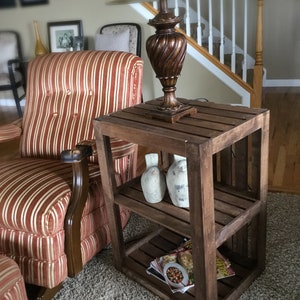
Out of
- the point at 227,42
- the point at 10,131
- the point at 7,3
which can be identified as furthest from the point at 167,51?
the point at 7,3

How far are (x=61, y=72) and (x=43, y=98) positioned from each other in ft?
0.54

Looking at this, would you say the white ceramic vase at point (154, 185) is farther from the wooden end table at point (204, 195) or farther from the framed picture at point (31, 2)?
the framed picture at point (31, 2)

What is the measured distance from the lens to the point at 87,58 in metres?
1.80

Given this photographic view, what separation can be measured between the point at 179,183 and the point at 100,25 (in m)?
2.83

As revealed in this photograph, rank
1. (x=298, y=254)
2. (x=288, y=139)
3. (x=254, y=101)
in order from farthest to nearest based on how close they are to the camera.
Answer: (x=254, y=101)
(x=288, y=139)
(x=298, y=254)

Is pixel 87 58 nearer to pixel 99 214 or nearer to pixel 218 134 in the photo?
pixel 99 214

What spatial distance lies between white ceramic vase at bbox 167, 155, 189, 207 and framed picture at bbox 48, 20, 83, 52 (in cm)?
281

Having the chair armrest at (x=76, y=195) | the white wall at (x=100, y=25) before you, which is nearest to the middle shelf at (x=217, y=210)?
the chair armrest at (x=76, y=195)

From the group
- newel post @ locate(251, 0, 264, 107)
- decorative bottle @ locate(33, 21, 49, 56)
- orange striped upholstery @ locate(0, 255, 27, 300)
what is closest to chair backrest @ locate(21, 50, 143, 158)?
orange striped upholstery @ locate(0, 255, 27, 300)

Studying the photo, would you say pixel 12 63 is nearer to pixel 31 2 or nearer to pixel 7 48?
pixel 7 48

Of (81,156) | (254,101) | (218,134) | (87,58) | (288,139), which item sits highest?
(87,58)

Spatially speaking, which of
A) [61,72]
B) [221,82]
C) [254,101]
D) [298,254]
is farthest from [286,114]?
[61,72]

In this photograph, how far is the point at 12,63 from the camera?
376 centimetres

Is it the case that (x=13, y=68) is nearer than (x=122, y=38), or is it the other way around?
(x=122, y=38)
